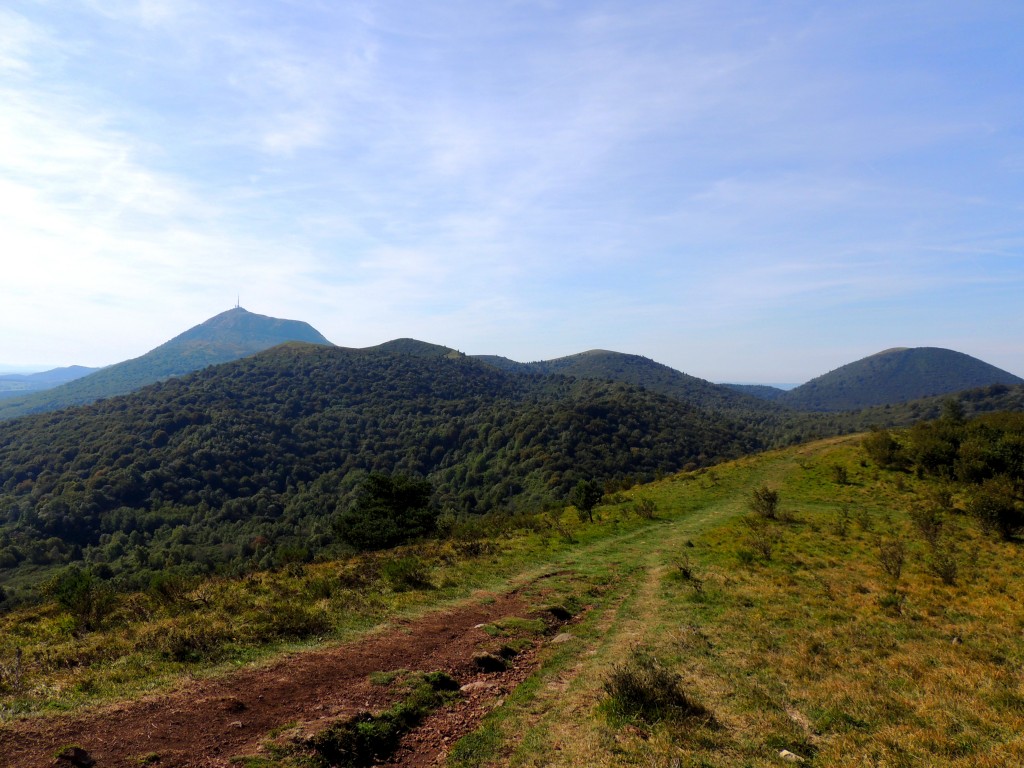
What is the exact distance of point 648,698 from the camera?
8.83 meters

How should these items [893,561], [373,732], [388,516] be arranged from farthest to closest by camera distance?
[388,516] < [893,561] < [373,732]

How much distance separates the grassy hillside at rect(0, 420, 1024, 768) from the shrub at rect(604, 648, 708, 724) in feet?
0.13

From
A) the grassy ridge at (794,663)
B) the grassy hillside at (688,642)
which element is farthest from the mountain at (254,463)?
the grassy ridge at (794,663)

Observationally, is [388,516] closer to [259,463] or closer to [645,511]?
[645,511]

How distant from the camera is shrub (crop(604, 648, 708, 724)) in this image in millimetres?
8555

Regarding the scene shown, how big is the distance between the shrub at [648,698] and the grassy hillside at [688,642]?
0.13ft

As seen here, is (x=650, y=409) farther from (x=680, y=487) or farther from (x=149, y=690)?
(x=149, y=690)

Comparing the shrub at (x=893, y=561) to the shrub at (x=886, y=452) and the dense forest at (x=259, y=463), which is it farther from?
the dense forest at (x=259, y=463)

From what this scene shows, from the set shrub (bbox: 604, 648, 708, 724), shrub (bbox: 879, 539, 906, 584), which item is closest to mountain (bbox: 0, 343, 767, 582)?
shrub (bbox: 879, 539, 906, 584)

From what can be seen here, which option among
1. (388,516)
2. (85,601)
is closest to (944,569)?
(388,516)

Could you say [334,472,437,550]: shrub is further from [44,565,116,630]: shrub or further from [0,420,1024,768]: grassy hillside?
[44,565,116,630]: shrub

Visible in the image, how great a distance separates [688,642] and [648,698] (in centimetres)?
470

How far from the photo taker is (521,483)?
5138 inches

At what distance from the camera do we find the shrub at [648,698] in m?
8.55
